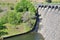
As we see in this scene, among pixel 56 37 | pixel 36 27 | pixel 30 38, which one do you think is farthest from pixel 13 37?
pixel 56 37

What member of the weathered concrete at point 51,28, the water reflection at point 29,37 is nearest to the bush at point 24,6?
the weathered concrete at point 51,28

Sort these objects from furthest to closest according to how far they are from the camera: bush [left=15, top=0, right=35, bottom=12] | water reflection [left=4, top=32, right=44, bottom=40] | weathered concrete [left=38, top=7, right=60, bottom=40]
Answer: bush [left=15, top=0, right=35, bottom=12] → water reflection [left=4, top=32, right=44, bottom=40] → weathered concrete [left=38, top=7, right=60, bottom=40]

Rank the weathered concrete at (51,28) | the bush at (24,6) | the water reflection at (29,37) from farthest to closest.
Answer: the bush at (24,6) → the water reflection at (29,37) → the weathered concrete at (51,28)

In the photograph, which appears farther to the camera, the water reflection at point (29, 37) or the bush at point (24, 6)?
the bush at point (24, 6)

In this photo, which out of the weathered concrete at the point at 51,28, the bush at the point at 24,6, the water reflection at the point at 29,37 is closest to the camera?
the weathered concrete at the point at 51,28

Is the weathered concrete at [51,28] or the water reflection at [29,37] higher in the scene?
the weathered concrete at [51,28]

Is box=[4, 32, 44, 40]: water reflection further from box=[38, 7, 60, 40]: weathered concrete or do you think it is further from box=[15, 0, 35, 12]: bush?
box=[15, 0, 35, 12]: bush

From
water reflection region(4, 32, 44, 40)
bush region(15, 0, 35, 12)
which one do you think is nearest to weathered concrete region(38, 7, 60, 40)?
water reflection region(4, 32, 44, 40)

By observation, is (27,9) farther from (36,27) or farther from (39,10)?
(36,27)

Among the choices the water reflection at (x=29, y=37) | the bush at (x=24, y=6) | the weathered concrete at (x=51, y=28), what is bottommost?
the bush at (x=24, y=6)

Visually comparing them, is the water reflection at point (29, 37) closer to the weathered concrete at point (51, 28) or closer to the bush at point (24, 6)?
the weathered concrete at point (51, 28)

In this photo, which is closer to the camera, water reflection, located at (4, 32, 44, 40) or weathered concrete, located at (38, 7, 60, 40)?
weathered concrete, located at (38, 7, 60, 40)
